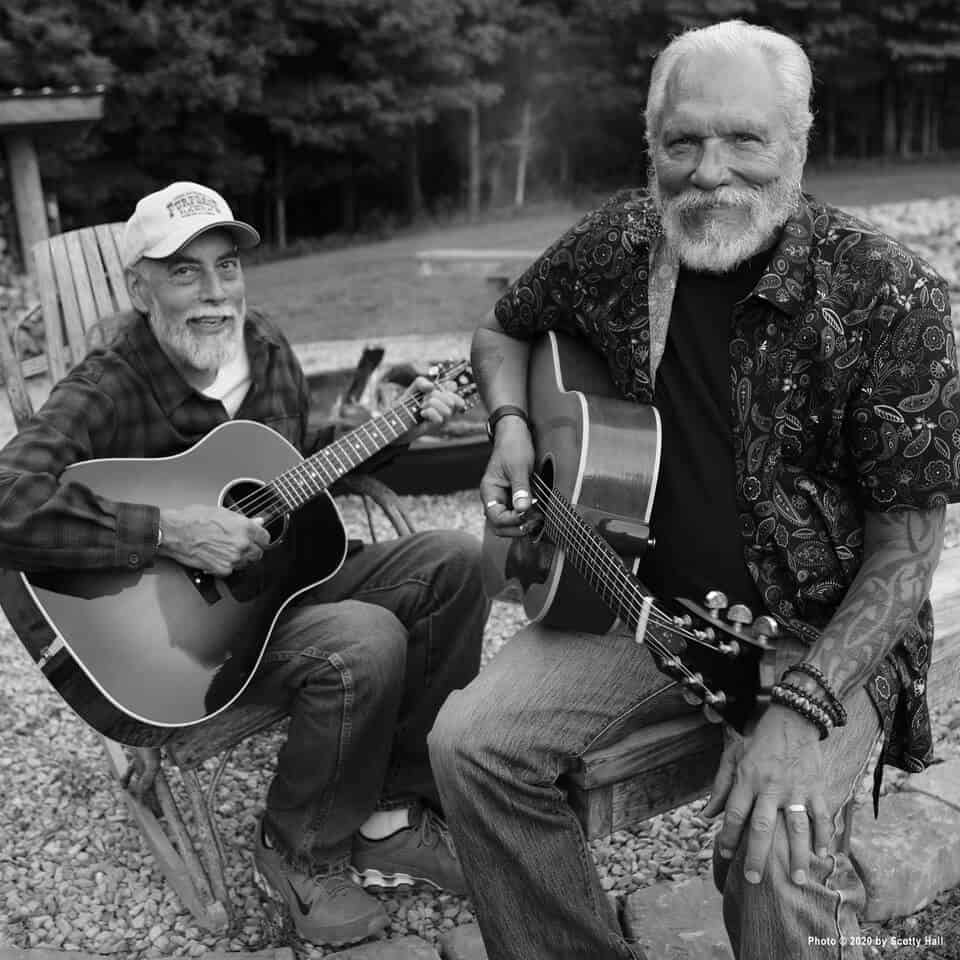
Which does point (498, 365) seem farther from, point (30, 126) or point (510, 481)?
point (30, 126)

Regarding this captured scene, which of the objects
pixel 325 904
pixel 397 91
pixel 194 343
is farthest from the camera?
pixel 397 91

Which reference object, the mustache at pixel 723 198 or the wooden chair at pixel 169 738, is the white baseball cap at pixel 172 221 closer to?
the wooden chair at pixel 169 738

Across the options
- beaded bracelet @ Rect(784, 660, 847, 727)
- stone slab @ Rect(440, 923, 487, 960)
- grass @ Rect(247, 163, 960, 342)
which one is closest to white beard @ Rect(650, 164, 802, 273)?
beaded bracelet @ Rect(784, 660, 847, 727)

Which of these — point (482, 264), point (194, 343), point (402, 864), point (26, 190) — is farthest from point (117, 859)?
point (26, 190)

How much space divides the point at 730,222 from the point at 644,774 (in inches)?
43.6

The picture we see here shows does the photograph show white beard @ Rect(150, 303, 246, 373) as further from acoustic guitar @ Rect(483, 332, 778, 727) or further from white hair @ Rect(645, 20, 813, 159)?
white hair @ Rect(645, 20, 813, 159)

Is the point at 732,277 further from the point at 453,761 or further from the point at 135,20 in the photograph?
the point at 135,20

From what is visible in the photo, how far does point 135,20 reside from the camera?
65.1 feet

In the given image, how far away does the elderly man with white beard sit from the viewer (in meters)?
1.96

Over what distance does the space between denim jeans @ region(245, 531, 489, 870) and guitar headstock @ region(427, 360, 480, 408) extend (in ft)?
1.26

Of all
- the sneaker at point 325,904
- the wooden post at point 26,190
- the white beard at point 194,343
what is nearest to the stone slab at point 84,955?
the sneaker at point 325,904

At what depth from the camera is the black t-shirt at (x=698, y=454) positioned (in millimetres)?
2252

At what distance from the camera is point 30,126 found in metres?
11.7

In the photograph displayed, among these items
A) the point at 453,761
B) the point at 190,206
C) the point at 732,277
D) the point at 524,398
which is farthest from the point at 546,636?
the point at 190,206
